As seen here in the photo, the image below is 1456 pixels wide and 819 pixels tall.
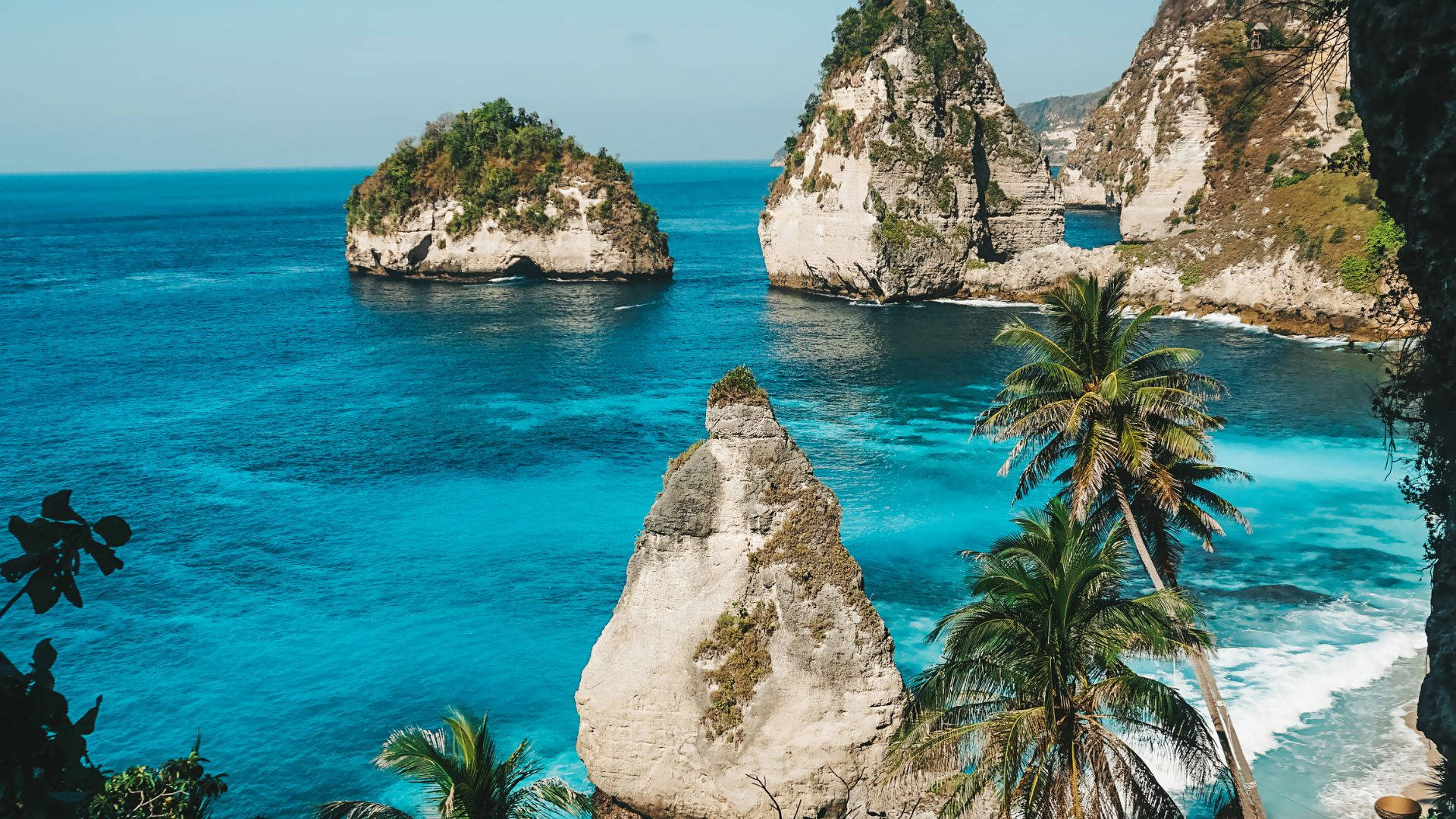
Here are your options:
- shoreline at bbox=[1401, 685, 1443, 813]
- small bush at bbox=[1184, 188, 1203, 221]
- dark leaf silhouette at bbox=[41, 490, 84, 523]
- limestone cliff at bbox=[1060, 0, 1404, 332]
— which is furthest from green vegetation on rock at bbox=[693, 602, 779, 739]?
small bush at bbox=[1184, 188, 1203, 221]

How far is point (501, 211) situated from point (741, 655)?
342 feet

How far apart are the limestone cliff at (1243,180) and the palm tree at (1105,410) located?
38.1 m

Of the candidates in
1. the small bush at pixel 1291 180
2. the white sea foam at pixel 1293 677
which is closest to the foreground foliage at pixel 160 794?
the white sea foam at pixel 1293 677

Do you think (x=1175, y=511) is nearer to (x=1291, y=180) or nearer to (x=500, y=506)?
(x=500, y=506)

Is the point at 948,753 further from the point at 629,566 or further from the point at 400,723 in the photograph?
the point at 400,723

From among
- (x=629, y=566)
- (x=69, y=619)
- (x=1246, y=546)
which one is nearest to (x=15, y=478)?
(x=69, y=619)

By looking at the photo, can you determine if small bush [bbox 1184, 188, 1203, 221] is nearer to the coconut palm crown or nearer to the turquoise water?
the turquoise water

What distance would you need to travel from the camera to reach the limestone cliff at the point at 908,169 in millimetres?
94312

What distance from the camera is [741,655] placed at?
21734mm

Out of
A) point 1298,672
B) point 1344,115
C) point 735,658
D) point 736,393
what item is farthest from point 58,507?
point 1344,115

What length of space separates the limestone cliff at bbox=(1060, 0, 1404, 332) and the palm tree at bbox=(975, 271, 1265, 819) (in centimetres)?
3807

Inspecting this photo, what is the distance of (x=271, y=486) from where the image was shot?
52.2 m

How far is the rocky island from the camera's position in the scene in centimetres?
11794

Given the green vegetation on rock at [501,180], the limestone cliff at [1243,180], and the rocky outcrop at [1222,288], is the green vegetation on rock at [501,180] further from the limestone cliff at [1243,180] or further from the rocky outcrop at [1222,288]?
the limestone cliff at [1243,180]
